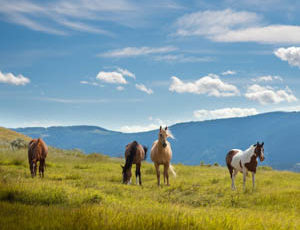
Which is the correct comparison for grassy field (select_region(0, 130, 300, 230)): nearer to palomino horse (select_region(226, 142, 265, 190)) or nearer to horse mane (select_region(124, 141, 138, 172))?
palomino horse (select_region(226, 142, 265, 190))

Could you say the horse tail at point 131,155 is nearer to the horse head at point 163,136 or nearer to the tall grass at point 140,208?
the horse head at point 163,136

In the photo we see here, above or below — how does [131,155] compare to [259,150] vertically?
below

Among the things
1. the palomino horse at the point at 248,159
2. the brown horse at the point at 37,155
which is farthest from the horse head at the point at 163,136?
the brown horse at the point at 37,155

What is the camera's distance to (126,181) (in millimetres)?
17047

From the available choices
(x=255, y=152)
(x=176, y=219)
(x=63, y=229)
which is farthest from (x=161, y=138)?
(x=63, y=229)

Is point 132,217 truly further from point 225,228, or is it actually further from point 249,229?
point 249,229

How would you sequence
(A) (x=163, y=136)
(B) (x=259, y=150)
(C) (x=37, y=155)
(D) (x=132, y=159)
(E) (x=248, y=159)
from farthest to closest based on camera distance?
(D) (x=132, y=159) < (C) (x=37, y=155) < (A) (x=163, y=136) < (E) (x=248, y=159) < (B) (x=259, y=150)

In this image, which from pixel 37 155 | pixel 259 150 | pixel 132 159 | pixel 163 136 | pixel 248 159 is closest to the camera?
pixel 259 150

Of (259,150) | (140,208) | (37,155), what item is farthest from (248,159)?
(37,155)

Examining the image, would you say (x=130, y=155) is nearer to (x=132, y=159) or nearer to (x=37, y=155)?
(x=132, y=159)

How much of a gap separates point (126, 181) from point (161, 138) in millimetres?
2966

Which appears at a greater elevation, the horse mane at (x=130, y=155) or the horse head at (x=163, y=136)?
the horse head at (x=163, y=136)

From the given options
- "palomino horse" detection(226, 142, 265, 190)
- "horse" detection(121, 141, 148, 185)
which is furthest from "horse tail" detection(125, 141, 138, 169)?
"palomino horse" detection(226, 142, 265, 190)

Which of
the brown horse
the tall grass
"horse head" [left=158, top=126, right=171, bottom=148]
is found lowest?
the tall grass
